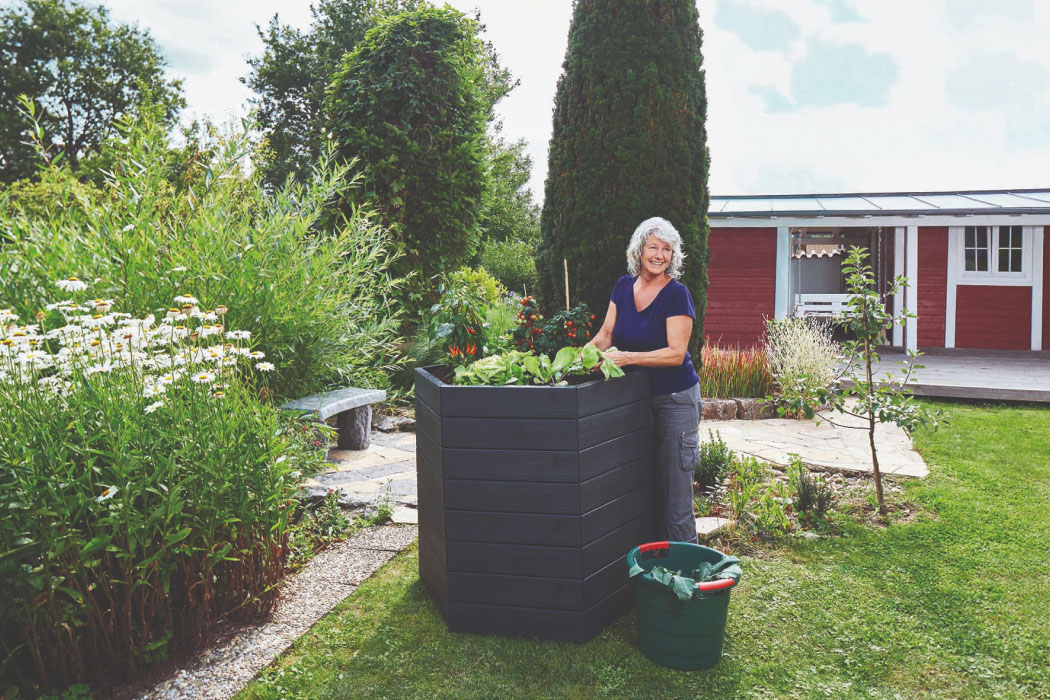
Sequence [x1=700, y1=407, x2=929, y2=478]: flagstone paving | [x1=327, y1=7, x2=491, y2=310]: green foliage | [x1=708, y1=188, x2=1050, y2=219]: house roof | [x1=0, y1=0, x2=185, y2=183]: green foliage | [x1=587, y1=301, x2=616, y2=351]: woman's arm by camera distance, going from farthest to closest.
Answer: [x1=0, y1=0, x2=185, y2=183]: green foliage
[x1=708, y1=188, x2=1050, y2=219]: house roof
[x1=327, y1=7, x2=491, y2=310]: green foliage
[x1=700, y1=407, x2=929, y2=478]: flagstone paving
[x1=587, y1=301, x2=616, y2=351]: woman's arm

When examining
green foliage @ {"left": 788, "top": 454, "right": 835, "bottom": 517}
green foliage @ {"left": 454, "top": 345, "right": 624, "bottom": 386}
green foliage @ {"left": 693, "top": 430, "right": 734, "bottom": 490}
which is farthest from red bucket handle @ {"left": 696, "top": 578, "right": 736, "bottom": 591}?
green foliage @ {"left": 693, "top": 430, "right": 734, "bottom": 490}

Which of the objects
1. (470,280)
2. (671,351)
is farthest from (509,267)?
(671,351)

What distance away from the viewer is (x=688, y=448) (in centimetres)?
321

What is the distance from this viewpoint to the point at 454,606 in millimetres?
2832

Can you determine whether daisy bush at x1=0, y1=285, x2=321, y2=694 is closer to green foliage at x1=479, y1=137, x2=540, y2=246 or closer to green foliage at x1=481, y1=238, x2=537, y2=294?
green foliage at x1=481, y1=238, x2=537, y2=294

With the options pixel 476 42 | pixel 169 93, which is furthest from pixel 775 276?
pixel 169 93

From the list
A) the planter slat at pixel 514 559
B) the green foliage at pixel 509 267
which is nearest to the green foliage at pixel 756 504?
the planter slat at pixel 514 559

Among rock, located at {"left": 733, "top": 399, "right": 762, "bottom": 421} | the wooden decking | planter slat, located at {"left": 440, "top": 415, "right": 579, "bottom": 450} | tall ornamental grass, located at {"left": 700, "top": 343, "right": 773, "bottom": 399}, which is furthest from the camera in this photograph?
the wooden decking

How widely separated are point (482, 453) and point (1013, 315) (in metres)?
12.6

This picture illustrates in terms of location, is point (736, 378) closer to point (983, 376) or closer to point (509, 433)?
point (983, 376)

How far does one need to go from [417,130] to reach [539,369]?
6.55 metres

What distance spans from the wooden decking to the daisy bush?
607cm

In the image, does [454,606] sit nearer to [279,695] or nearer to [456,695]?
[456,695]

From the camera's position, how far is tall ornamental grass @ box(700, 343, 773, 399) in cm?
768
